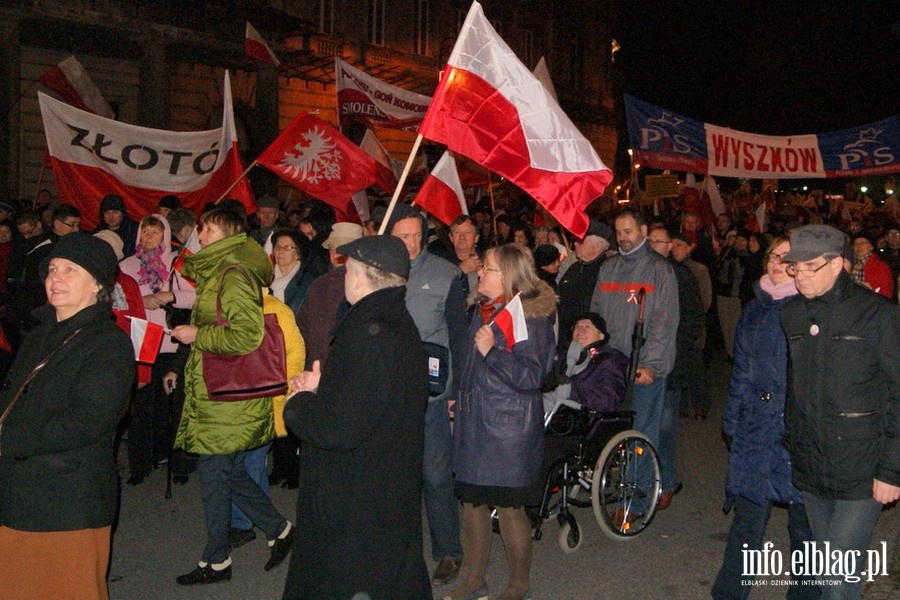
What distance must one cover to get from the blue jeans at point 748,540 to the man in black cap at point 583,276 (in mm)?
3025

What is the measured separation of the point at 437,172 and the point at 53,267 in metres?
4.60

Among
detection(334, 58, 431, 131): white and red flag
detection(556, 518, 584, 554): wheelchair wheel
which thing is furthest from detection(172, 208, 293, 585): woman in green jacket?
detection(334, 58, 431, 131): white and red flag

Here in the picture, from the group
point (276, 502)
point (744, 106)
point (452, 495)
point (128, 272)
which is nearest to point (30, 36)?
point (128, 272)

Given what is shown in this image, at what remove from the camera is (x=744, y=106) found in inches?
1861

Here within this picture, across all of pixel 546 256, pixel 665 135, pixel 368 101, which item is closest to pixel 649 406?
pixel 546 256

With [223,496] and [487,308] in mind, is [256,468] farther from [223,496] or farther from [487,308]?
[487,308]

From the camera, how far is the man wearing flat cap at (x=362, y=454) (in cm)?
345

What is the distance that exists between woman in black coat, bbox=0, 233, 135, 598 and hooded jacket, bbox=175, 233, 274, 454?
3.98 ft

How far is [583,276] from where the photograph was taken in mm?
7855

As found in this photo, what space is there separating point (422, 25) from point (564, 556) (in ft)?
80.2

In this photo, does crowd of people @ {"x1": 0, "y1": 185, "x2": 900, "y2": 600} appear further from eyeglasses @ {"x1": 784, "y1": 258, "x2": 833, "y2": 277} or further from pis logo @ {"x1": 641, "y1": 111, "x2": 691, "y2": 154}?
pis logo @ {"x1": 641, "y1": 111, "x2": 691, "y2": 154}

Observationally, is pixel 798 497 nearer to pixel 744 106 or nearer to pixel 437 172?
pixel 437 172

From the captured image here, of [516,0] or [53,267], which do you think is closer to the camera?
[53,267]

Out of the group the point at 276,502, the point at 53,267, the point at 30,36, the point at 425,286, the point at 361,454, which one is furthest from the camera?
the point at 30,36
